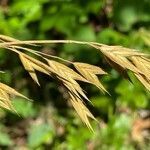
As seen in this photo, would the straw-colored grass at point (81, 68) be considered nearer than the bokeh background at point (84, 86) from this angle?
Yes

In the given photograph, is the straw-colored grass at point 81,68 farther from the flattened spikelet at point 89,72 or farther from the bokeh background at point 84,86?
the bokeh background at point 84,86

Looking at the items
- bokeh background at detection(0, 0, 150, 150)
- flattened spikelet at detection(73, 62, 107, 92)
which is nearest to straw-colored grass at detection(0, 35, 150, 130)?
flattened spikelet at detection(73, 62, 107, 92)

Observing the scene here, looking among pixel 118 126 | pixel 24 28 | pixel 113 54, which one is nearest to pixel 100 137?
pixel 118 126

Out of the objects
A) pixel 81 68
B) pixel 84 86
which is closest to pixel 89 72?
pixel 81 68

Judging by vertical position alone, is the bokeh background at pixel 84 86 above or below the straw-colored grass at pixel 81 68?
below

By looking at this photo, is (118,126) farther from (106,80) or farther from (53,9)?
(53,9)

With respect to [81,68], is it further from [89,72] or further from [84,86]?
[84,86]

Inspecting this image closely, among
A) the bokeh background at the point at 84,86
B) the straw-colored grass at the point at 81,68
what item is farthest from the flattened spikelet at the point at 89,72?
the bokeh background at the point at 84,86

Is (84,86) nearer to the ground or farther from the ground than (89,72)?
nearer to the ground

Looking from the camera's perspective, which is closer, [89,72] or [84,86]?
[89,72]
